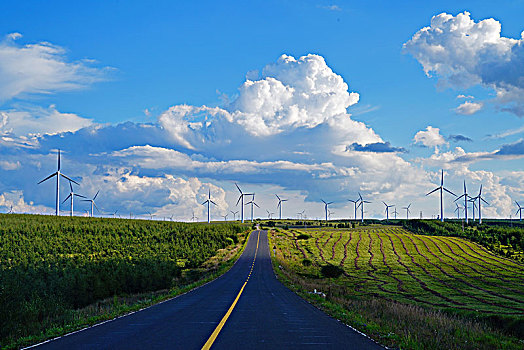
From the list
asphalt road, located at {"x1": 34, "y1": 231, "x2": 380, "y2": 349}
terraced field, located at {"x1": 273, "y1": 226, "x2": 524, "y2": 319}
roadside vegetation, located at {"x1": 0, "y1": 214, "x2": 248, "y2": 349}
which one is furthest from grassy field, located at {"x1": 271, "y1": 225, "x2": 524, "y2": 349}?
roadside vegetation, located at {"x1": 0, "y1": 214, "x2": 248, "y2": 349}

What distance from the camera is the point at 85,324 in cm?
1711

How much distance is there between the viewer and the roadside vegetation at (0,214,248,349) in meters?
20.4

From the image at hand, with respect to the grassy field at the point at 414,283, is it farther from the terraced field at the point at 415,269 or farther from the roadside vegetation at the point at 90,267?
the roadside vegetation at the point at 90,267

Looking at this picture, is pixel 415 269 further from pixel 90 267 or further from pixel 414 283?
pixel 90 267

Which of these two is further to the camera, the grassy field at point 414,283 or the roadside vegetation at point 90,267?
the roadside vegetation at point 90,267

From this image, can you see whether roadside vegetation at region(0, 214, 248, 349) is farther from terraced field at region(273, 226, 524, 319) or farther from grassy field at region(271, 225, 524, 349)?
terraced field at region(273, 226, 524, 319)

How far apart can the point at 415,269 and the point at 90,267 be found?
197ft

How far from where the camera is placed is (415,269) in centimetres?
9200

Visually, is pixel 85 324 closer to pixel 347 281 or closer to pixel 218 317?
pixel 218 317

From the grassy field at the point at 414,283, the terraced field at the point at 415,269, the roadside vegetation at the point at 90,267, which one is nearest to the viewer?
the grassy field at the point at 414,283

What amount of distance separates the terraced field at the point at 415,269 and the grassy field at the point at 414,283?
0.40 ft

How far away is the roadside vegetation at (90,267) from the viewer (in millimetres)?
20445

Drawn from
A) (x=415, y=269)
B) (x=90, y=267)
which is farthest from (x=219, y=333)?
(x=415, y=269)

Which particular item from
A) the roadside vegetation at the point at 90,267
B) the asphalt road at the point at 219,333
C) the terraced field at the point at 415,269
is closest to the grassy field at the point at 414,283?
the terraced field at the point at 415,269
